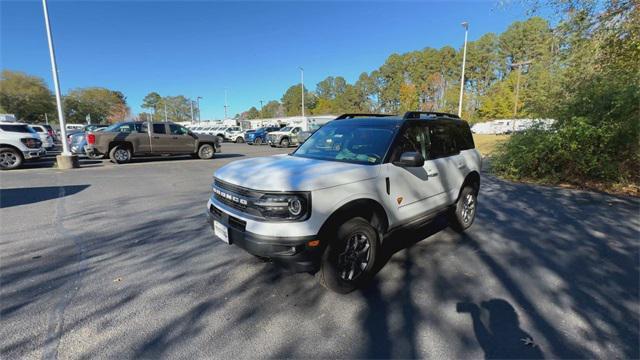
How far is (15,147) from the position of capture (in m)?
10.7

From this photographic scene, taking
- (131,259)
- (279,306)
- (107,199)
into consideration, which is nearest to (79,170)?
(107,199)

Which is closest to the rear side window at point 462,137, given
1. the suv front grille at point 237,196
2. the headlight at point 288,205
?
the headlight at point 288,205

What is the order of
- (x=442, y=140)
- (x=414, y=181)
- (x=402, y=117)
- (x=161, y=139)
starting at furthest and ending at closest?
(x=161, y=139), (x=442, y=140), (x=402, y=117), (x=414, y=181)

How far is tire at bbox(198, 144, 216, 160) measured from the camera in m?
14.7

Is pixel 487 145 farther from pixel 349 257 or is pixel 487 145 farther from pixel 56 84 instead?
pixel 56 84

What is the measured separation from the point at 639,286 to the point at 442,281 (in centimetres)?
203

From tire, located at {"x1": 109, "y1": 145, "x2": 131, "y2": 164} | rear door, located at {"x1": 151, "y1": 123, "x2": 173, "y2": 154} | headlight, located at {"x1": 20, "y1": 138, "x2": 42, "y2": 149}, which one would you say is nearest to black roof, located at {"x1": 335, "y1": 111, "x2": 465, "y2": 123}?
rear door, located at {"x1": 151, "y1": 123, "x2": 173, "y2": 154}

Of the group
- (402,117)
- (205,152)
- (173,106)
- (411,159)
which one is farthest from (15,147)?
(173,106)

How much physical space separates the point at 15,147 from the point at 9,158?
481mm

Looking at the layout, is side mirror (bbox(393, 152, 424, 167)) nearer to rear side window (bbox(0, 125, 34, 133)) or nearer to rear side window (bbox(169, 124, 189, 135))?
rear side window (bbox(169, 124, 189, 135))

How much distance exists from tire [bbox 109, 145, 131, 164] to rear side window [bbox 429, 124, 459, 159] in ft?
42.1

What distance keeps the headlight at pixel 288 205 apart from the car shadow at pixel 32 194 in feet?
22.1

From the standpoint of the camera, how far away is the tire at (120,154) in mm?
12297

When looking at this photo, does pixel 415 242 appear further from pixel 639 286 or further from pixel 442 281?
pixel 639 286
